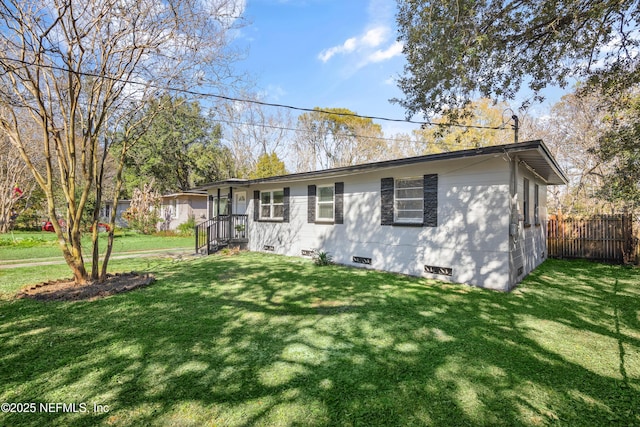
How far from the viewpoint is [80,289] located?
220 inches

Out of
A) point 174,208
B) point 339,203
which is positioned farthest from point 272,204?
point 174,208

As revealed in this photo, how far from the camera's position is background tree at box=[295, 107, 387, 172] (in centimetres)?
2583

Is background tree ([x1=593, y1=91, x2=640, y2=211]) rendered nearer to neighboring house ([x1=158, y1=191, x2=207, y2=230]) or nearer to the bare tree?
the bare tree

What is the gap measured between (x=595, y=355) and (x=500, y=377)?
1.44 meters

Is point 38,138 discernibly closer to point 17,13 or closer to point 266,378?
point 17,13

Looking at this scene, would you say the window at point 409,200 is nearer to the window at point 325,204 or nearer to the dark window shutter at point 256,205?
the window at point 325,204

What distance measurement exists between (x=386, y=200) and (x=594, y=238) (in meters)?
7.93

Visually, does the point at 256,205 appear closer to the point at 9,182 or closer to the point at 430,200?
the point at 430,200

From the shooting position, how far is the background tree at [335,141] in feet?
84.7

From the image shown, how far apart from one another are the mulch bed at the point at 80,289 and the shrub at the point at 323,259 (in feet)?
14.1

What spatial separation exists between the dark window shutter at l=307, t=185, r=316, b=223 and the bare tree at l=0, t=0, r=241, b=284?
4429 millimetres

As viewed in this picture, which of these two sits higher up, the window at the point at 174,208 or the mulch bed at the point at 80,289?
the window at the point at 174,208

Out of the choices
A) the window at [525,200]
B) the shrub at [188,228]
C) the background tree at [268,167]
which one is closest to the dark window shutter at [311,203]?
the window at [525,200]

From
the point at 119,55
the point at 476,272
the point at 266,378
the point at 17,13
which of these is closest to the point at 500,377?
the point at 266,378
